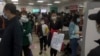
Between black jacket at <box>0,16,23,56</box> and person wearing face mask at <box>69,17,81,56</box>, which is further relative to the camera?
person wearing face mask at <box>69,17,81,56</box>

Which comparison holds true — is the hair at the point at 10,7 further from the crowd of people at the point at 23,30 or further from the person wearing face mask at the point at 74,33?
the person wearing face mask at the point at 74,33

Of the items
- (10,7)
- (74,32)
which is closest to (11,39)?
(10,7)

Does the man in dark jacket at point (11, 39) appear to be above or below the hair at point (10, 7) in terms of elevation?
below

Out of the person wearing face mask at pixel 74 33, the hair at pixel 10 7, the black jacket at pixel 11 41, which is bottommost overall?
the person wearing face mask at pixel 74 33

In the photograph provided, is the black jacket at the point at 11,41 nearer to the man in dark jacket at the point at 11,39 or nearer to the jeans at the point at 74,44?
the man in dark jacket at the point at 11,39

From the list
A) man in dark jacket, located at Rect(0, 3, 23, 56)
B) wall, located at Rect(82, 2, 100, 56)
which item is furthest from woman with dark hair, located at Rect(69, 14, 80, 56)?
man in dark jacket, located at Rect(0, 3, 23, 56)

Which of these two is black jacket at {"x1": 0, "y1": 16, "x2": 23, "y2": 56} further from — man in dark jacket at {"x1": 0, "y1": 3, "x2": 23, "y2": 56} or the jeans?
the jeans

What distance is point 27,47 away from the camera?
22.4 ft

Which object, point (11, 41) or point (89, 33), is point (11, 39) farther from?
point (89, 33)

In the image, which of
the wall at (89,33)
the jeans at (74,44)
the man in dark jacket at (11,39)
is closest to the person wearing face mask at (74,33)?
the jeans at (74,44)

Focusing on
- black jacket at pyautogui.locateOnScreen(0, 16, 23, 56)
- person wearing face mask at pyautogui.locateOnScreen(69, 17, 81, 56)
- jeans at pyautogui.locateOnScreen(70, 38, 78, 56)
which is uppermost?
black jacket at pyautogui.locateOnScreen(0, 16, 23, 56)

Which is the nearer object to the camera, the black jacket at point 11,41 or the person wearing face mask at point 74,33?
the black jacket at point 11,41

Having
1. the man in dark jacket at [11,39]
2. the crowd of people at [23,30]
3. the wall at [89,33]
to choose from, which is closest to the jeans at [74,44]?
the crowd of people at [23,30]

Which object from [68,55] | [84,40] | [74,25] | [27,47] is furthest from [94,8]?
[68,55]
